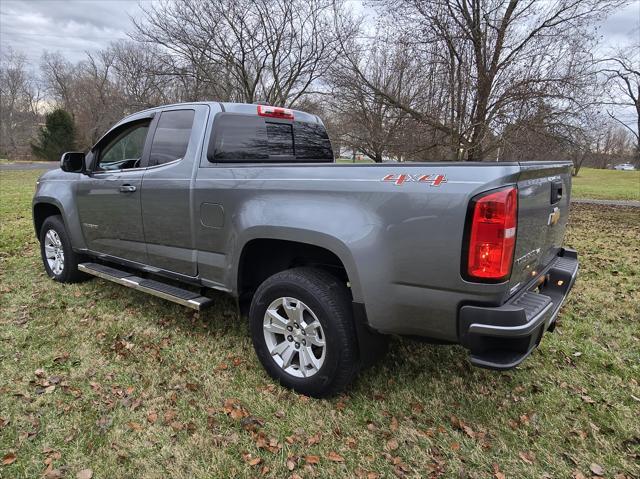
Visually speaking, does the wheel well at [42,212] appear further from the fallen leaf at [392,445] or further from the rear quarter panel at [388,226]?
the fallen leaf at [392,445]

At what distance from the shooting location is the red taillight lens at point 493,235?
222 centimetres

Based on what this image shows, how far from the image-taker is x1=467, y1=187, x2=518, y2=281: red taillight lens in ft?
7.27

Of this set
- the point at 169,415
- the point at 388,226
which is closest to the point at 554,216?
the point at 388,226

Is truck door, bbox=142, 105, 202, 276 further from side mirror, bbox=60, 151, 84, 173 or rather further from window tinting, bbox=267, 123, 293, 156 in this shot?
side mirror, bbox=60, 151, 84, 173

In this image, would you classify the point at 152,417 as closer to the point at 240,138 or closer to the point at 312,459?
the point at 312,459

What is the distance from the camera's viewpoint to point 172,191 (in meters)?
3.60

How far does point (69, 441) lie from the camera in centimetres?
261

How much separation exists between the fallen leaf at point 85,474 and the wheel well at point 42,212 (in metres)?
3.85

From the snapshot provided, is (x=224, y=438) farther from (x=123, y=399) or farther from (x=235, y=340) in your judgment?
(x=235, y=340)

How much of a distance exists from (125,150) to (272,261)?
2.07 metres

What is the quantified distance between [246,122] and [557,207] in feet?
8.04

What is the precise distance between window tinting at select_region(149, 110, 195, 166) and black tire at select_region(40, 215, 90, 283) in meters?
1.89

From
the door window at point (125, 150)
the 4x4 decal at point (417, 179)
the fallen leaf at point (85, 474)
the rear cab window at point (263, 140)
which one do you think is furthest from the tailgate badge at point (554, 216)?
the door window at point (125, 150)

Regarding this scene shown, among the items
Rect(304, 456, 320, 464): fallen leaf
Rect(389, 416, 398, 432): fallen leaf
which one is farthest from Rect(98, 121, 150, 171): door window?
Rect(389, 416, 398, 432): fallen leaf
